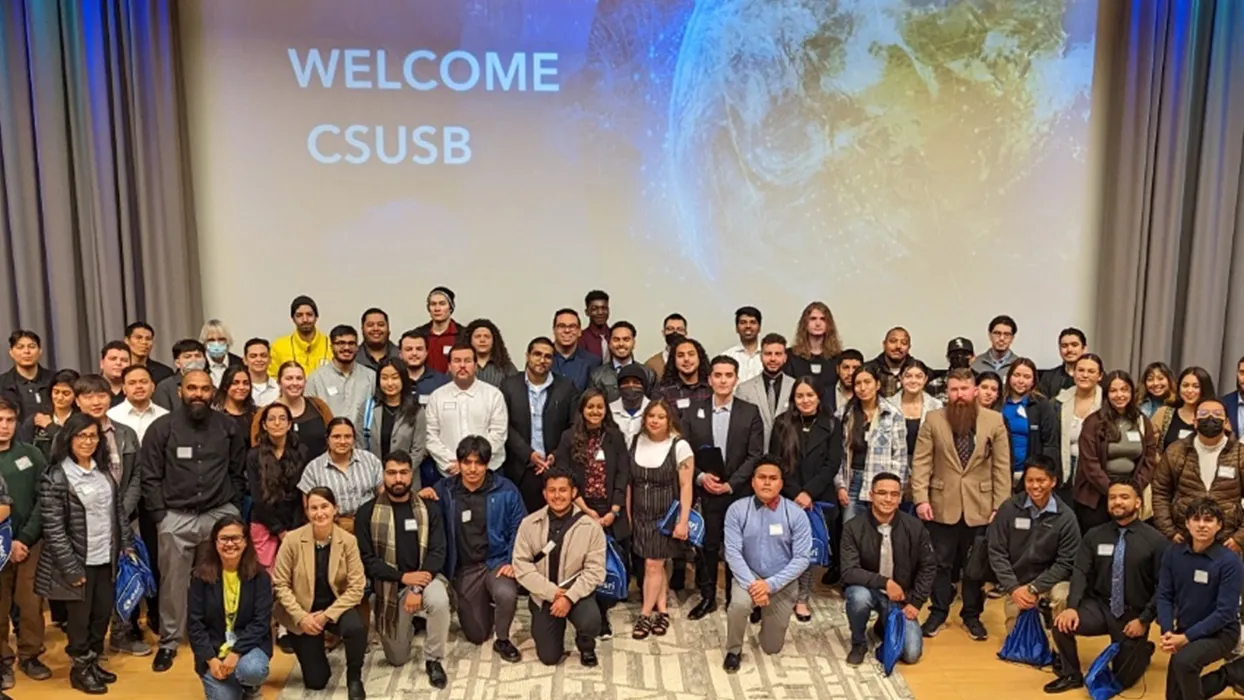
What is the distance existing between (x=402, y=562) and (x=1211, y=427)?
3949mm

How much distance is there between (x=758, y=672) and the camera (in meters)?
4.68

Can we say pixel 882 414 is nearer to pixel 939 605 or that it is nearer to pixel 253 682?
pixel 939 605

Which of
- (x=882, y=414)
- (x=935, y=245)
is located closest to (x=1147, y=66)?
(x=935, y=245)

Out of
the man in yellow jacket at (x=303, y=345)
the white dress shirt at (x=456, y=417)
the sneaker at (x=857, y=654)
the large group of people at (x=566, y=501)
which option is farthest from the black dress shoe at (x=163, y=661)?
the sneaker at (x=857, y=654)

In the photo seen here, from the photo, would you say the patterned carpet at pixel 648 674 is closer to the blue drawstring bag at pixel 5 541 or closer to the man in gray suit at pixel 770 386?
the man in gray suit at pixel 770 386

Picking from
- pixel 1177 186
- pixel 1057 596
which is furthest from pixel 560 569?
pixel 1177 186

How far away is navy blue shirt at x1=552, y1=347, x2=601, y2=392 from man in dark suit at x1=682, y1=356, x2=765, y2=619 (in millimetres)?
734

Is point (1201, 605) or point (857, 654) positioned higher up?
point (1201, 605)

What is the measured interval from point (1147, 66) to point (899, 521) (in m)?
4.07

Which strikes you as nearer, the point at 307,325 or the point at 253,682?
the point at 253,682

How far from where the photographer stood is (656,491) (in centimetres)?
505

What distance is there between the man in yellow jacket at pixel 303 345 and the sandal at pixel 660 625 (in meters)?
2.37

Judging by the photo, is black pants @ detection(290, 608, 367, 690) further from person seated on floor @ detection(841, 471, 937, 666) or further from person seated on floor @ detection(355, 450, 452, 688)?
person seated on floor @ detection(841, 471, 937, 666)

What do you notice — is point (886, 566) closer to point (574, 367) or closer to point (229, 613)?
point (574, 367)
